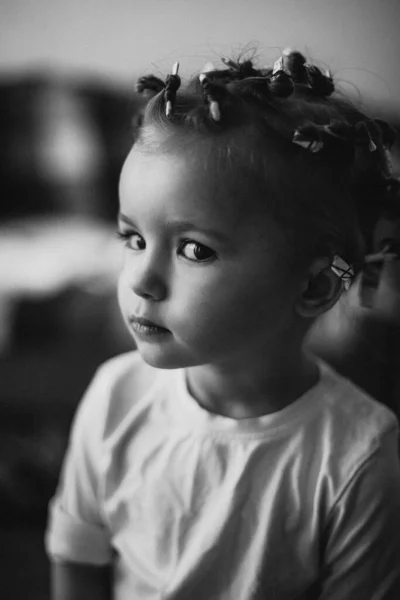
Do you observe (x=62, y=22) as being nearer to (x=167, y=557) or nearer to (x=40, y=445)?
(x=40, y=445)

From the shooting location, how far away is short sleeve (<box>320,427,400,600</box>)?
658mm

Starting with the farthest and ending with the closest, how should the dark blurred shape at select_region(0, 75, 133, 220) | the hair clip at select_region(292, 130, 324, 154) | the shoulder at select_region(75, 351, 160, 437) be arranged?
1. the dark blurred shape at select_region(0, 75, 133, 220)
2. the shoulder at select_region(75, 351, 160, 437)
3. the hair clip at select_region(292, 130, 324, 154)

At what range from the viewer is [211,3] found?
3.34 ft

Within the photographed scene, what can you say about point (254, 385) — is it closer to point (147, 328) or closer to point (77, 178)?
point (147, 328)

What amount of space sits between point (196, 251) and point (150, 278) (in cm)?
5

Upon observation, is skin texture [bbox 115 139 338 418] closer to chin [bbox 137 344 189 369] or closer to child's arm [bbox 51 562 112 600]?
chin [bbox 137 344 189 369]

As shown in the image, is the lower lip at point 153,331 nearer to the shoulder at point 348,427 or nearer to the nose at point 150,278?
the nose at point 150,278

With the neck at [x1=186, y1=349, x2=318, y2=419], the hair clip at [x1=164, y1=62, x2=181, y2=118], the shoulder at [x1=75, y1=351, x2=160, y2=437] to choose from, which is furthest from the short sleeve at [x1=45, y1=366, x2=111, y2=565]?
the hair clip at [x1=164, y1=62, x2=181, y2=118]

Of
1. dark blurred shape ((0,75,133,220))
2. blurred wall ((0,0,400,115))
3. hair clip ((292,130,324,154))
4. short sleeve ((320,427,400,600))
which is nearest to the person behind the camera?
hair clip ((292,130,324,154))

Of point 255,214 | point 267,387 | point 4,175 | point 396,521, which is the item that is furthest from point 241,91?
point 4,175

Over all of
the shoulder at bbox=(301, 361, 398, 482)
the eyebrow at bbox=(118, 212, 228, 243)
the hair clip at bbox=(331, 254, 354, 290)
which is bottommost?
the shoulder at bbox=(301, 361, 398, 482)

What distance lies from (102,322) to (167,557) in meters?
0.51

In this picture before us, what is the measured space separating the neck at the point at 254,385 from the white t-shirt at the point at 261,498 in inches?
0.6

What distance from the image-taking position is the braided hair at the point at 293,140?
56cm
